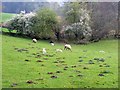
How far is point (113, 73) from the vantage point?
20.6 m

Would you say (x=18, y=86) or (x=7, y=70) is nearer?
(x=18, y=86)

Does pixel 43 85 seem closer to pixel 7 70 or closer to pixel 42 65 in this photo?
pixel 7 70

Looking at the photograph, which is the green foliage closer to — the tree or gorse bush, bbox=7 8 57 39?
gorse bush, bbox=7 8 57 39

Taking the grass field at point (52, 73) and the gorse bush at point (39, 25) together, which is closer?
the grass field at point (52, 73)

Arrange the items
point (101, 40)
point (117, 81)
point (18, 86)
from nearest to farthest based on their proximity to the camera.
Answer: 1. point (18, 86)
2. point (117, 81)
3. point (101, 40)

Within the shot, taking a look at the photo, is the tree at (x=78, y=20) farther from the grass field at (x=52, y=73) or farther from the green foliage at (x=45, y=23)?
the grass field at (x=52, y=73)

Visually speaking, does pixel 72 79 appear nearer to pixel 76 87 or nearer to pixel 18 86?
pixel 76 87

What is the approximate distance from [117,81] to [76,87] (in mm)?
3032

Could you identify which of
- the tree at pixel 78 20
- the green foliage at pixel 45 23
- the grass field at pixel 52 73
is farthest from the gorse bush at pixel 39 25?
the grass field at pixel 52 73

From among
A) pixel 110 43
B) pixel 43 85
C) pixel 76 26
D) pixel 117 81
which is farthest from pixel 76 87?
pixel 76 26

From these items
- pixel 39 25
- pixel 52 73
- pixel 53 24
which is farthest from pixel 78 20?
pixel 52 73

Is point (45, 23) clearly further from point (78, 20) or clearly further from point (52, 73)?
point (52, 73)

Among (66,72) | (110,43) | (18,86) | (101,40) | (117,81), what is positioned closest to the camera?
(18,86)

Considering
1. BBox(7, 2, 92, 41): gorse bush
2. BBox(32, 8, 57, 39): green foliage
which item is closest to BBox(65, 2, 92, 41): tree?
BBox(7, 2, 92, 41): gorse bush
